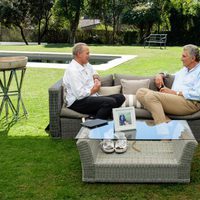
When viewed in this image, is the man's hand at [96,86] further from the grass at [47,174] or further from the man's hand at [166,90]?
the man's hand at [166,90]

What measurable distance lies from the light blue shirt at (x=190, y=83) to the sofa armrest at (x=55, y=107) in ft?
4.34

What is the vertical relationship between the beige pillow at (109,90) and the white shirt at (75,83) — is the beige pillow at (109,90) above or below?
below

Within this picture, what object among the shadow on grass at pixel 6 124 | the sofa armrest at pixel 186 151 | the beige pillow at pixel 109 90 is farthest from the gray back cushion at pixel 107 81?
the sofa armrest at pixel 186 151

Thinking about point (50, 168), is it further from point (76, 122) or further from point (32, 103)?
point (32, 103)

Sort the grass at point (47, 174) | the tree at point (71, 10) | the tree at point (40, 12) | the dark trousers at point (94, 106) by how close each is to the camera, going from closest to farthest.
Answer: the grass at point (47, 174), the dark trousers at point (94, 106), the tree at point (71, 10), the tree at point (40, 12)

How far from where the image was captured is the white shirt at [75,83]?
418cm

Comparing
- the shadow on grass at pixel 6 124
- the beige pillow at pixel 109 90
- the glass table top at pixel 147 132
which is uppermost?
the beige pillow at pixel 109 90

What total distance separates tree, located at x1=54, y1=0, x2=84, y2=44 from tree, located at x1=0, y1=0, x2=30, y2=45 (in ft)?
8.88

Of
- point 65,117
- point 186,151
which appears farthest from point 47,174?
point 186,151

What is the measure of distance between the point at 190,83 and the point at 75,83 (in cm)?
124

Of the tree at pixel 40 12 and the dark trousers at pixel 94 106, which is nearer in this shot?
the dark trousers at pixel 94 106

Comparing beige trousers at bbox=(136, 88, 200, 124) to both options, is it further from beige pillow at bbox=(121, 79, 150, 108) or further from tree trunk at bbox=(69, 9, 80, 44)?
tree trunk at bbox=(69, 9, 80, 44)

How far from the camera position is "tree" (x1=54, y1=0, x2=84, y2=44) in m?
20.5

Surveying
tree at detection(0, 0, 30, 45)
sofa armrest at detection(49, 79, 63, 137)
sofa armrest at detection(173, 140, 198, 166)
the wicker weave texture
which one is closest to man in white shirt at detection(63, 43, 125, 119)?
sofa armrest at detection(49, 79, 63, 137)
